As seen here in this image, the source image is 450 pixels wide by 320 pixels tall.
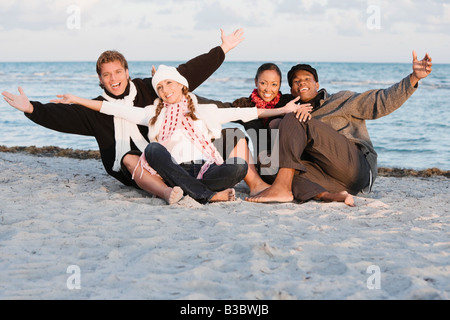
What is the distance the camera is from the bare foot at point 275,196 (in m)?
4.53

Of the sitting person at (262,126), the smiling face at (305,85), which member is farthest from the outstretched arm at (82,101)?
the smiling face at (305,85)

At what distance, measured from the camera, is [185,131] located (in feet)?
15.4

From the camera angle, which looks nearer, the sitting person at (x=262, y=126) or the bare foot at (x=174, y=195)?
the bare foot at (x=174, y=195)

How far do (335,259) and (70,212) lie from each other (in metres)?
2.22

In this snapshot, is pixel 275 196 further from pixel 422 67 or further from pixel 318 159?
pixel 422 67

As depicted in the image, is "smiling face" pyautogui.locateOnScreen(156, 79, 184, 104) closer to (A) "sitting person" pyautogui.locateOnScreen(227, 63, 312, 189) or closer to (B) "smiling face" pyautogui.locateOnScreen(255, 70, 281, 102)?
(A) "sitting person" pyautogui.locateOnScreen(227, 63, 312, 189)

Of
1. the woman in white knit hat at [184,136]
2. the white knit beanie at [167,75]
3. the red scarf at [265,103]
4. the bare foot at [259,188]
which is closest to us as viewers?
the woman in white knit hat at [184,136]

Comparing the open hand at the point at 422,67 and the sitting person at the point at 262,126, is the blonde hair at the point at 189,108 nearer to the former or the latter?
the sitting person at the point at 262,126

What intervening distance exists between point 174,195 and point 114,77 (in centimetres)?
138

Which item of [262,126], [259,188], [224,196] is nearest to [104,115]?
[224,196]

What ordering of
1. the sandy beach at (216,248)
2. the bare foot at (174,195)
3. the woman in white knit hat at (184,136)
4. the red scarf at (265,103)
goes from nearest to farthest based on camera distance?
the sandy beach at (216,248) < the bare foot at (174,195) < the woman in white knit hat at (184,136) < the red scarf at (265,103)

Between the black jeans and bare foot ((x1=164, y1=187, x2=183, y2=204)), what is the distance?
94 mm

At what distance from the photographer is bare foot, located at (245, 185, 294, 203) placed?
4527 millimetres

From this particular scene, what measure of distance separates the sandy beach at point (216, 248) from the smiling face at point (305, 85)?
1.14 m
